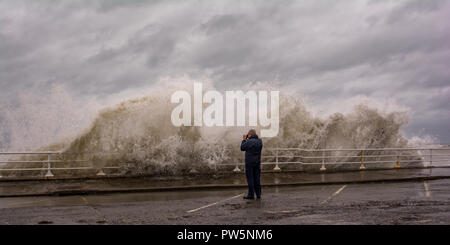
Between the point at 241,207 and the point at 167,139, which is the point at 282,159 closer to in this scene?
the point at 167,139

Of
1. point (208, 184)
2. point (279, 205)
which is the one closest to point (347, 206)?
point (279, 205)

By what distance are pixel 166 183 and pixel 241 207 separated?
575 centimetres

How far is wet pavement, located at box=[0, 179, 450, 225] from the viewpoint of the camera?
32.2 ft

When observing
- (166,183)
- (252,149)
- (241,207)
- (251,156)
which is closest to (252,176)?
(251,156)

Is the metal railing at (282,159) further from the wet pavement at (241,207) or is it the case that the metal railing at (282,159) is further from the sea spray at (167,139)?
the wet pavement at (241,207)

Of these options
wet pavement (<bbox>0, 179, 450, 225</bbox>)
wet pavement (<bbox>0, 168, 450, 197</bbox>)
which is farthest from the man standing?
wet pavement (<bbox>0, 168, 450, 197</bbox>)

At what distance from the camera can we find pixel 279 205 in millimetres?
11984

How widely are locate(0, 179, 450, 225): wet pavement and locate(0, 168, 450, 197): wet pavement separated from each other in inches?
20.4

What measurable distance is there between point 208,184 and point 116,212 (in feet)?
18.9

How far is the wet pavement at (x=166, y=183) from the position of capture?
15.0 metres
